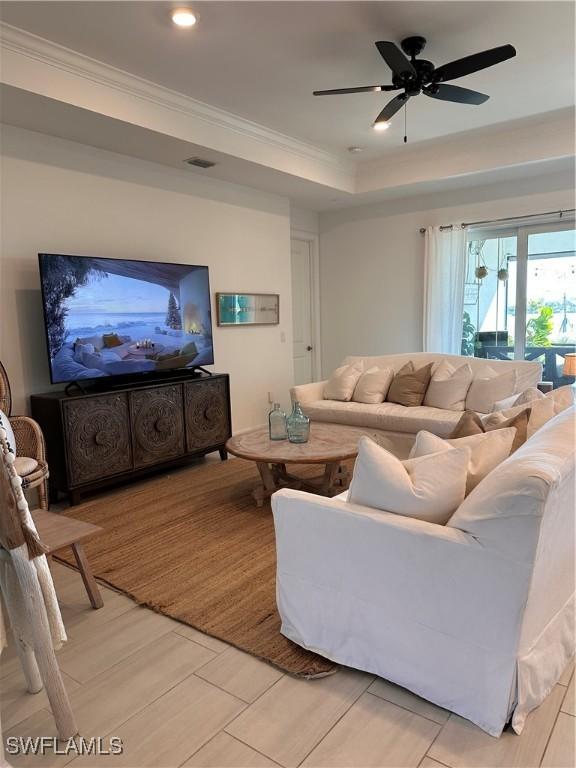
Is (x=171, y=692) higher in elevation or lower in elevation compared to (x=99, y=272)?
lower

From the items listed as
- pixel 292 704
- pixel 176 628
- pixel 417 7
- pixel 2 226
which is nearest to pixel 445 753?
pixel 292 704

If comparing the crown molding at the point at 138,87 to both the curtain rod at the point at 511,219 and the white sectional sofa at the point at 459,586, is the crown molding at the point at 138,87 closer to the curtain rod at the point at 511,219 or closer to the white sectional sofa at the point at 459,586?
the curtain rod at the point at 511,219

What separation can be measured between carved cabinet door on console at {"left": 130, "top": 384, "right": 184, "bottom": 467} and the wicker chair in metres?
0.85

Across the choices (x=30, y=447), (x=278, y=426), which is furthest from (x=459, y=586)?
(x=30, y=447)

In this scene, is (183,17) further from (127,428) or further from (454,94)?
(127,428)

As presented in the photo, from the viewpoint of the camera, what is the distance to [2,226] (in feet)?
11.5

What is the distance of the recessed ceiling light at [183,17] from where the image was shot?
2.71 metres

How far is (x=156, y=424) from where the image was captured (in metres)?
4.11

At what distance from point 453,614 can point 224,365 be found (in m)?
3.94

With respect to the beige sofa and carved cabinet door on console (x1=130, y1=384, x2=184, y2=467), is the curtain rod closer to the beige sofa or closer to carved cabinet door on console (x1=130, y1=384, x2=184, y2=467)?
the beige sofa

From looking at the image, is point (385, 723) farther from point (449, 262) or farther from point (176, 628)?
point (449, 262)

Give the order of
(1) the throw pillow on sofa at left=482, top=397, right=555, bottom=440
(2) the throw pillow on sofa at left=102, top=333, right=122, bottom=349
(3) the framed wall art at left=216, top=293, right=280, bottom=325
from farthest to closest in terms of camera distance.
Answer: (3) the framed wall art at left=216, top=293, right=280, bottom=325 → (2) the throw pillow on sofa at left=102, top=333, right=122, bottom=349 → (1) the throw pillow on sofa at left=482, top=397, right=555, bottom=440

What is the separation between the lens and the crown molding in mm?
2969

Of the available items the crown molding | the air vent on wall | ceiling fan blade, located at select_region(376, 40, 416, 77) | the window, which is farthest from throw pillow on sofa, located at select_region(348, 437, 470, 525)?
the window
